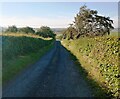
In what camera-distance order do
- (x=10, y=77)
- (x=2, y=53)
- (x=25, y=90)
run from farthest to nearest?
(x=2, y=53), (x=10, y=77), (x=25, y=90)

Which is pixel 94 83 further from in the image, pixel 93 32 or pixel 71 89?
pixel 93 32

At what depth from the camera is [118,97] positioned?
10.6 m

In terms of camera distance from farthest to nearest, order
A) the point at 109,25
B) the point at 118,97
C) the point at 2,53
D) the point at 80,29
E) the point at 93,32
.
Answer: the point at 109,25
the point at 80,29
the point at 93,32
the point at 2,53
the point at 118,97

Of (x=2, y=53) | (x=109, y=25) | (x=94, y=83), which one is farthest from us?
(x=109, y=25)

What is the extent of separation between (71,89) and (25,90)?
7.69 feet

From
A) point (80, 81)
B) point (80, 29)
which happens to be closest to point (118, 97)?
point (80, 81)

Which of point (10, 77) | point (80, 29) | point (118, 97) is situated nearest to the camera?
point (118, 97)

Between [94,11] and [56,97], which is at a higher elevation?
[94,11]

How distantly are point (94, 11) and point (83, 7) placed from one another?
3428 millimetres

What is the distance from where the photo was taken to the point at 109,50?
1456cm

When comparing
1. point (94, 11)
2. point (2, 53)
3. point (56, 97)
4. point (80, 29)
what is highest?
point (94, 11)

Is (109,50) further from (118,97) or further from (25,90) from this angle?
(25,90)

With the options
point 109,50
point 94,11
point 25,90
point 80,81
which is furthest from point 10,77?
point 94,11

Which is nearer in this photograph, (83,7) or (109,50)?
(109,50)
